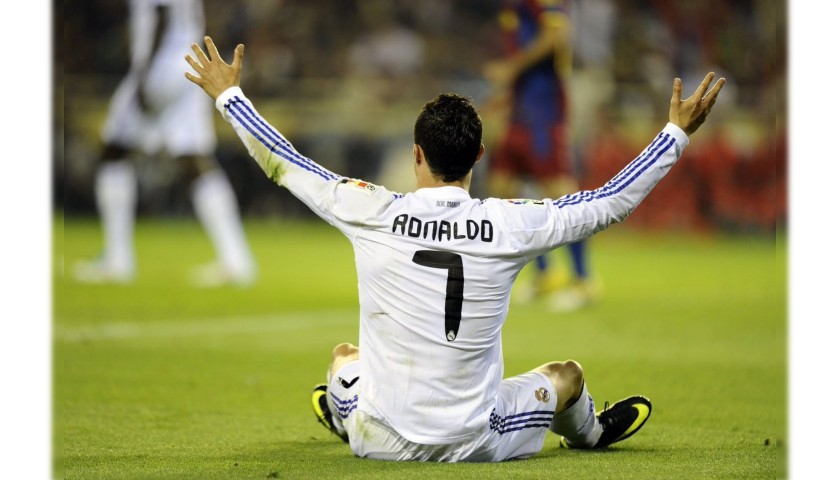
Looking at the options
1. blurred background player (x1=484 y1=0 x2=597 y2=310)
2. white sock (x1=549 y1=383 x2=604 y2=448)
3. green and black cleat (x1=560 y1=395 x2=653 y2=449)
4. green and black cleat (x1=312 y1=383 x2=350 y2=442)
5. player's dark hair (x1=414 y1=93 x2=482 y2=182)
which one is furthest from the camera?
blurred background player (x1=484 y1=0 x2=597 y2=310)

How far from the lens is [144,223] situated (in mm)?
18953

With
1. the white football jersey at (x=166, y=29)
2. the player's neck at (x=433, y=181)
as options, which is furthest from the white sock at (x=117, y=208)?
the player's neck at (x=433, y=181)

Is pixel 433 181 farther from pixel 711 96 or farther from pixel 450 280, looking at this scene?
pixel 711 96

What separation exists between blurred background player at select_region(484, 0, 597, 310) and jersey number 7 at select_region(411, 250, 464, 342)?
627 centimetres

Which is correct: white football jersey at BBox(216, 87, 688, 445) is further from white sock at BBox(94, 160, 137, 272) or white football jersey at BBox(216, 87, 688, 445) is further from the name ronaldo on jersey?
white sock at BBox(94, 160, 137, 272)

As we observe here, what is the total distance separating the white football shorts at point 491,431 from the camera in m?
4.12

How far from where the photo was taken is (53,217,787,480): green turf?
432cm

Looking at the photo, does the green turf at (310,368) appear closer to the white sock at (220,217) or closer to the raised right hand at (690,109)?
the white sock at (220,217)

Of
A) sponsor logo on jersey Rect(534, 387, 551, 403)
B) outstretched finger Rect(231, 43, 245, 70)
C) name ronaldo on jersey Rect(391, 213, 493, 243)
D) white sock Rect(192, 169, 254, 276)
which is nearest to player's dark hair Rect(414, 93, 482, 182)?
name ronaldo on jersey Rect(391, 213, 493, 243)

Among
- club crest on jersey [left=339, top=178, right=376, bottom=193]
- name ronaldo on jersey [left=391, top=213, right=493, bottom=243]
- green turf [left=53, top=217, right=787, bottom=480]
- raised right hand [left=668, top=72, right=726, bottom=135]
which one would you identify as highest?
raised right hand [left=668, top=72, right=726, bottom=135]

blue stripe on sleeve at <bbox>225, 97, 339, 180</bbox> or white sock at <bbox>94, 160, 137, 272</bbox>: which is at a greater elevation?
blue stripe on sleeve at <bbox>225, 97, 339, 180</bbox>

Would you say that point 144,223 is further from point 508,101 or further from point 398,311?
point 398,311

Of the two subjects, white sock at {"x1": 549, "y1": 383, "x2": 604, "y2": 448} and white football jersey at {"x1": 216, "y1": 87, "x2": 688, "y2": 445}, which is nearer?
white football jersey at {"x1": 216, "y1": 87, "x2": 688, "y2": 445}

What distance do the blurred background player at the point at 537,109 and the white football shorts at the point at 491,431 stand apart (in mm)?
6030
